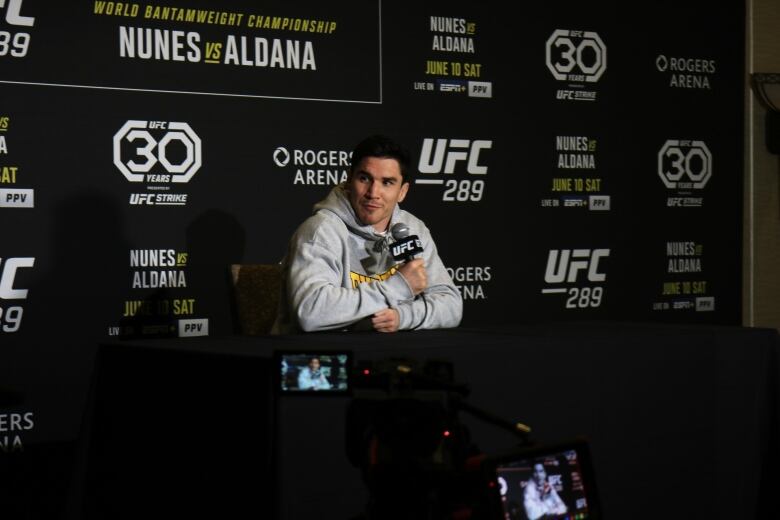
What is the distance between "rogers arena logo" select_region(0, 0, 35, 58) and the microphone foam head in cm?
154

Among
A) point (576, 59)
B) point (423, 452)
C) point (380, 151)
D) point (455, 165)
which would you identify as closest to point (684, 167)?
point (576, 59)

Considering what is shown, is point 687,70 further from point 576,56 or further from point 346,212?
point 346,212

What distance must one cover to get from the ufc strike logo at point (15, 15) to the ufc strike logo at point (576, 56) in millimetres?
2249

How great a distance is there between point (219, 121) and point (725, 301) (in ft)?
8.91

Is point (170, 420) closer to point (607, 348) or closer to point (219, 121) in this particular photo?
point (607, 348)

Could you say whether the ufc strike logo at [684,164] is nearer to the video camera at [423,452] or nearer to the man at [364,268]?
the man at [364,268]

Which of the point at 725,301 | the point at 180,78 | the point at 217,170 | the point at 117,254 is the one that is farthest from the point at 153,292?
the point at 725,301

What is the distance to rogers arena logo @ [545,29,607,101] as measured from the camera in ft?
15.5

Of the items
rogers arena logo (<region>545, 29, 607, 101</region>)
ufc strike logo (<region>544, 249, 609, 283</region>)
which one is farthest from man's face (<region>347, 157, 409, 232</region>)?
rogers arena logo (<region>545, 29, 607, 101</region>)

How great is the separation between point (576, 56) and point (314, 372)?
3508 millimetres

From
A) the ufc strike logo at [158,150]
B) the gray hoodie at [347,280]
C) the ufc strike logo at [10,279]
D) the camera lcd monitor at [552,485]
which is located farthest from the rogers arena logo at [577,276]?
the camera lcd monitor at [552,485]

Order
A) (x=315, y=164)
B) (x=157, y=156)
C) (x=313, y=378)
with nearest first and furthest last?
(x=313, y=378) → (x=157, y=156) → (x=315, y=164)

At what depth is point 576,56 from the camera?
4.78 meters

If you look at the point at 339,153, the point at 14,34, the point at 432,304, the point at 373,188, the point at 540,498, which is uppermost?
the point at 14,34
